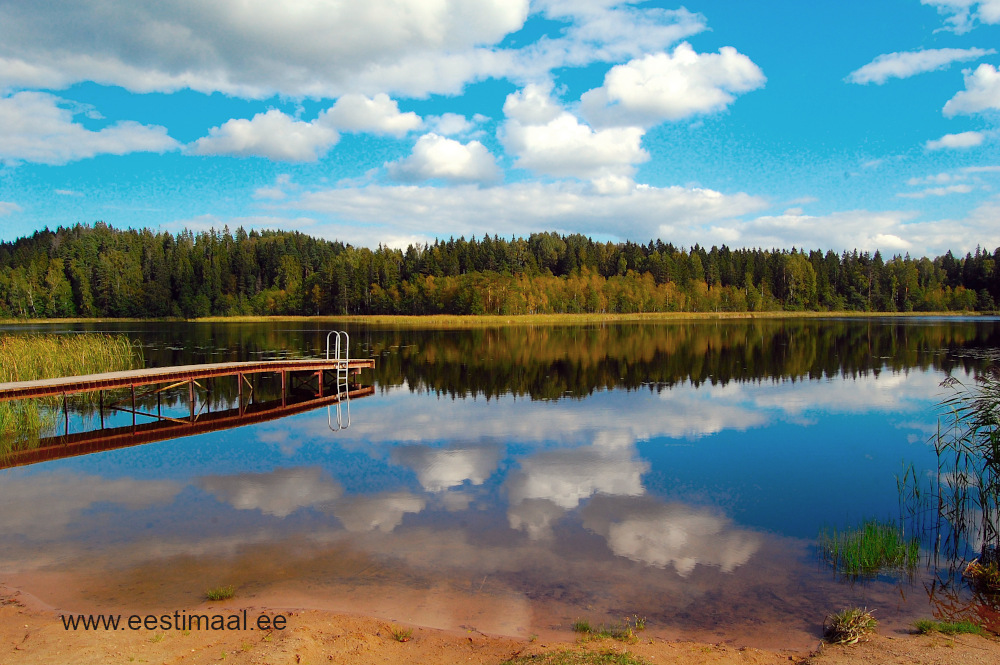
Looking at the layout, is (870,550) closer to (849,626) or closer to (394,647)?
(849,626)

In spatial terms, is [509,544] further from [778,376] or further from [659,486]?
[778,376]

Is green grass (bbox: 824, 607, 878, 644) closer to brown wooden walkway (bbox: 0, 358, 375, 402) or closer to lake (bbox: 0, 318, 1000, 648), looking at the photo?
lake (bbox: 0, 318, 1000, 648)

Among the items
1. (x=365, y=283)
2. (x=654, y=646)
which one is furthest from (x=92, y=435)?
(x=365, y=283)

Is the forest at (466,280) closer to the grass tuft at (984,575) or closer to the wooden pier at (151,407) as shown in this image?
the wooden pier at (151,407)

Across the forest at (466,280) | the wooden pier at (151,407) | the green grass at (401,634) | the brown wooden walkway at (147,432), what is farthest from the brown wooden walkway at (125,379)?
the forest at (466,280)

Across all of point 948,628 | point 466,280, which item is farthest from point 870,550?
point 466,280

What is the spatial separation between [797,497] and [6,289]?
6538 inches

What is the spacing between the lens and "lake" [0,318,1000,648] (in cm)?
801

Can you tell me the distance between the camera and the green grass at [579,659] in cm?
588

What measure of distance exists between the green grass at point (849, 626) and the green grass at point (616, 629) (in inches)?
84.9

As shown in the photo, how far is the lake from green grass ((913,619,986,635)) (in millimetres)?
350

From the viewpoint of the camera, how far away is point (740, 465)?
15.0 meters

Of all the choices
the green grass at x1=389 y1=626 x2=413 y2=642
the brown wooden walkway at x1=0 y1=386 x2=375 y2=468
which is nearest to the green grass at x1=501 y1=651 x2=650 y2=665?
the green grass at x1=389 y1=626 x2=413 y2=642

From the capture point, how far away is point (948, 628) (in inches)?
277
